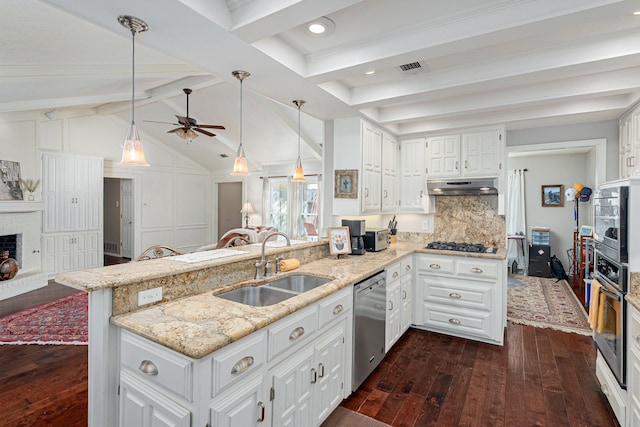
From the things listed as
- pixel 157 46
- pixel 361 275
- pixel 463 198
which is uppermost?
pixel 157 46

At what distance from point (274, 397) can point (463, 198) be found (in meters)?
3.48

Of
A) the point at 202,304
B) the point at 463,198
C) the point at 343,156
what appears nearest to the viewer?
the point at 202,304

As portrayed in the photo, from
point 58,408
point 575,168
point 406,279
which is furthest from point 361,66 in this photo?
point 575,168

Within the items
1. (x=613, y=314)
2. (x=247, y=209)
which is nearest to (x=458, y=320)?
(x=613, y=314)

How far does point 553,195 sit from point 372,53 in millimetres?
6161

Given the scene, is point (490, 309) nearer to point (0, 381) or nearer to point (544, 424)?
point (544, 424)

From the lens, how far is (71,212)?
6.32 m

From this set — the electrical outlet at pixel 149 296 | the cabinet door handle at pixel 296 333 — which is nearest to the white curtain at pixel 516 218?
the cabinet door handle at pixel 296 333

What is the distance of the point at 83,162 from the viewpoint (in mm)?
6477

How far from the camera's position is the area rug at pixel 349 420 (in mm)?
2084

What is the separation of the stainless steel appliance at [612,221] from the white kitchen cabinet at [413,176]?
1.83 m

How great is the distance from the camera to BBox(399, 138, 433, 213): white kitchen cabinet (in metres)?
4.12

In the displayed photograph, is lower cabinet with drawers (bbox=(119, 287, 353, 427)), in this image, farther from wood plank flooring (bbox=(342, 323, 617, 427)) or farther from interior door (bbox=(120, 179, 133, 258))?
interior door (bbox=(120, 179, 133, 258))

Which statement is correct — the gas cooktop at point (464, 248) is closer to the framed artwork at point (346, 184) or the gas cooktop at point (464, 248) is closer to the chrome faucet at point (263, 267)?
the framed artwork at point (346, 184)
